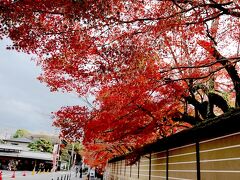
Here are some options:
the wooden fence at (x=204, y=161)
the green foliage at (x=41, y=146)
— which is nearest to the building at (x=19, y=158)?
the green foliage at (x=41, y=146)

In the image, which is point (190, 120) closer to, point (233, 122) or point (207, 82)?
point (207, 82)

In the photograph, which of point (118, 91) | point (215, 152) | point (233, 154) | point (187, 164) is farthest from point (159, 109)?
point (233, 154)

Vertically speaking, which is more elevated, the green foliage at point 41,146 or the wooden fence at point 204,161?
the green foliage at point 41,146

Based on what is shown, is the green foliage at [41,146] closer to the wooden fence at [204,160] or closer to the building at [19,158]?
the building at [19,158]

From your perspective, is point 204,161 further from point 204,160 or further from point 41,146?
point 41,146

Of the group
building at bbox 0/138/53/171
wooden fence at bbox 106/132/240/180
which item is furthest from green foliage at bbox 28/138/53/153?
wooden fence at bbox 106/132/240/180

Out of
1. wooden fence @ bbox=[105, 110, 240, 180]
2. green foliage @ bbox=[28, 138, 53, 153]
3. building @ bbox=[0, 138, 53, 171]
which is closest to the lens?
wooden fence @ bbox=[105, 110, 240, 180]

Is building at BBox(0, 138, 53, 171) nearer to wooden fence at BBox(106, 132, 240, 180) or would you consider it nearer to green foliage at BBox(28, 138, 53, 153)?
green foliage at BBox(28, 138, 53, 153)

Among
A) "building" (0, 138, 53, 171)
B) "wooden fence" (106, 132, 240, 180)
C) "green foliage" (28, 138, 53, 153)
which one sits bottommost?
"building" (0, 138, 53, 171)

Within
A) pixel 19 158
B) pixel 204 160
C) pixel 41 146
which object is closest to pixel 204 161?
pixel 204 160

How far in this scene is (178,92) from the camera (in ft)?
40.5

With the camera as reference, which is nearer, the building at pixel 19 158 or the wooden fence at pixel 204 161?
the wooden fence at pixel 204 161

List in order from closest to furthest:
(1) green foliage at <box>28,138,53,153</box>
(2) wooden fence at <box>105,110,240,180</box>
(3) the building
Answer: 1. (2) wooden fence at <box>105,110,240,180</box>
2. (3) the building
3. (1) green foliage at <box>28,138,53,153</box>

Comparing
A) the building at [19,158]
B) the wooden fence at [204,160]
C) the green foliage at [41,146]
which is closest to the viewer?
the wooden fence at [204,160]
